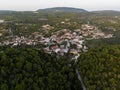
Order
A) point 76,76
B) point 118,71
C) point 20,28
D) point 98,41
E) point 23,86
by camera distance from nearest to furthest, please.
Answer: point 23,86 → point 118,71 → point 76,76 → point 98,41 → point 20,28

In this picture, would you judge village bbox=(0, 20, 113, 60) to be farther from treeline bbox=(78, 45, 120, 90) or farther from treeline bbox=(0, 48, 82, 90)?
treeline bbox=(0, 48, 82, 90)

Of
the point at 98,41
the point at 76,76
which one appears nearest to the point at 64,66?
the point at 76,76

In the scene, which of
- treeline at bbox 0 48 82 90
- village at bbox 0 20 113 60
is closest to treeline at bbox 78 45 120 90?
treeline at bbox 0 48 82 90

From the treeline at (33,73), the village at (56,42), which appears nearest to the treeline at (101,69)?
the treeline at (33,73)

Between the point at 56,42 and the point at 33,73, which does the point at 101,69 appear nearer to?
the point at 33,73

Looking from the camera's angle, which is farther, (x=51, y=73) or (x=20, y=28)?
(x=20, y=28)

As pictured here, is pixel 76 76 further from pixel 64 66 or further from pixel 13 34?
pixel 13 34
